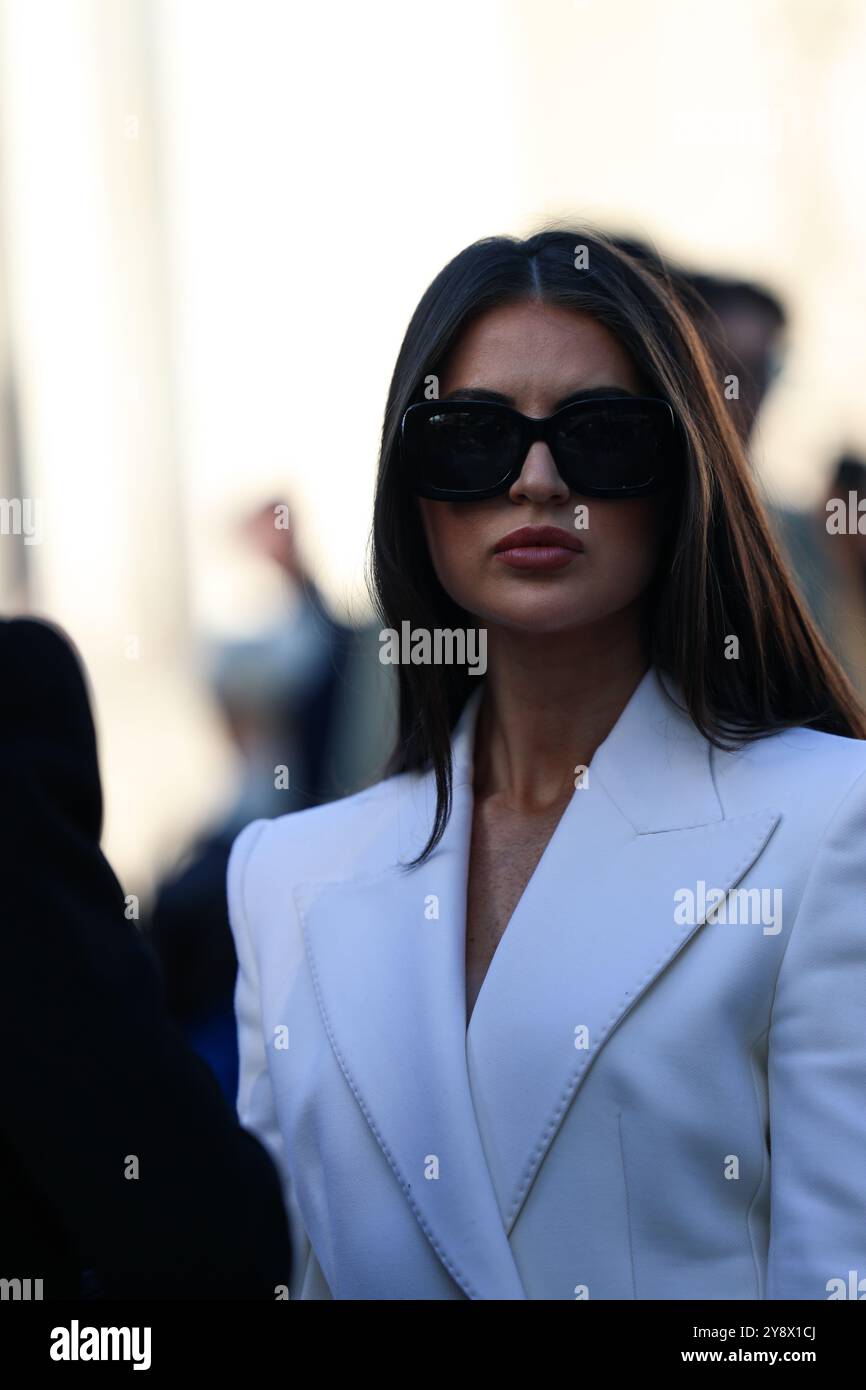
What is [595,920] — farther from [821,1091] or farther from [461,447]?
[461,447]

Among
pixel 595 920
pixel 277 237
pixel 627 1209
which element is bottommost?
pixel 627 1209

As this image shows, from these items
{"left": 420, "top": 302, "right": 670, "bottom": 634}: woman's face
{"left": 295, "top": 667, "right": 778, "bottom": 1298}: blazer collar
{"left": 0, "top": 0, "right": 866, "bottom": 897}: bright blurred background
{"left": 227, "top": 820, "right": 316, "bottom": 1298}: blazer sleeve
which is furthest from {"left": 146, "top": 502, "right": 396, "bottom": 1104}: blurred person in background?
{"left": 420, "top": 302, "right": 670, "bottom": 634}: woman's face

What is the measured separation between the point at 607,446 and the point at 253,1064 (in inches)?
37.5

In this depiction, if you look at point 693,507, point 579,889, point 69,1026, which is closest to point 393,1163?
point 579,889

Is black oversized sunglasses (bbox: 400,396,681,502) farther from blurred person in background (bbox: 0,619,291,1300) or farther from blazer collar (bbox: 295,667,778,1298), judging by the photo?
blurred person in background (bbox: 0,619,291,1300)

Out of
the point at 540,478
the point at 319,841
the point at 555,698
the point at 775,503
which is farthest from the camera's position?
the point at 775,503

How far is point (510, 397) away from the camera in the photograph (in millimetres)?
1846

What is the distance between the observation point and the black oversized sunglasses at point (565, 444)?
179 cm

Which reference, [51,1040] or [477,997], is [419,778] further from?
[51,1040]

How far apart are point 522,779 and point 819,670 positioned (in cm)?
42

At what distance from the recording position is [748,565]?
1899 millimetres

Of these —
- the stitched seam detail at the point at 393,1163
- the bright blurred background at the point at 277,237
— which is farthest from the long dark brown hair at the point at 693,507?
the bright blurred background at the point at 277,237

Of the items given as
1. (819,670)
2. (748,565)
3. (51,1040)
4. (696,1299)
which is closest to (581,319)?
(748,565)

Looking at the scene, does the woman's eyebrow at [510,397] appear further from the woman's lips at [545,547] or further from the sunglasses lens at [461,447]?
the woman's lips at [545,547]
